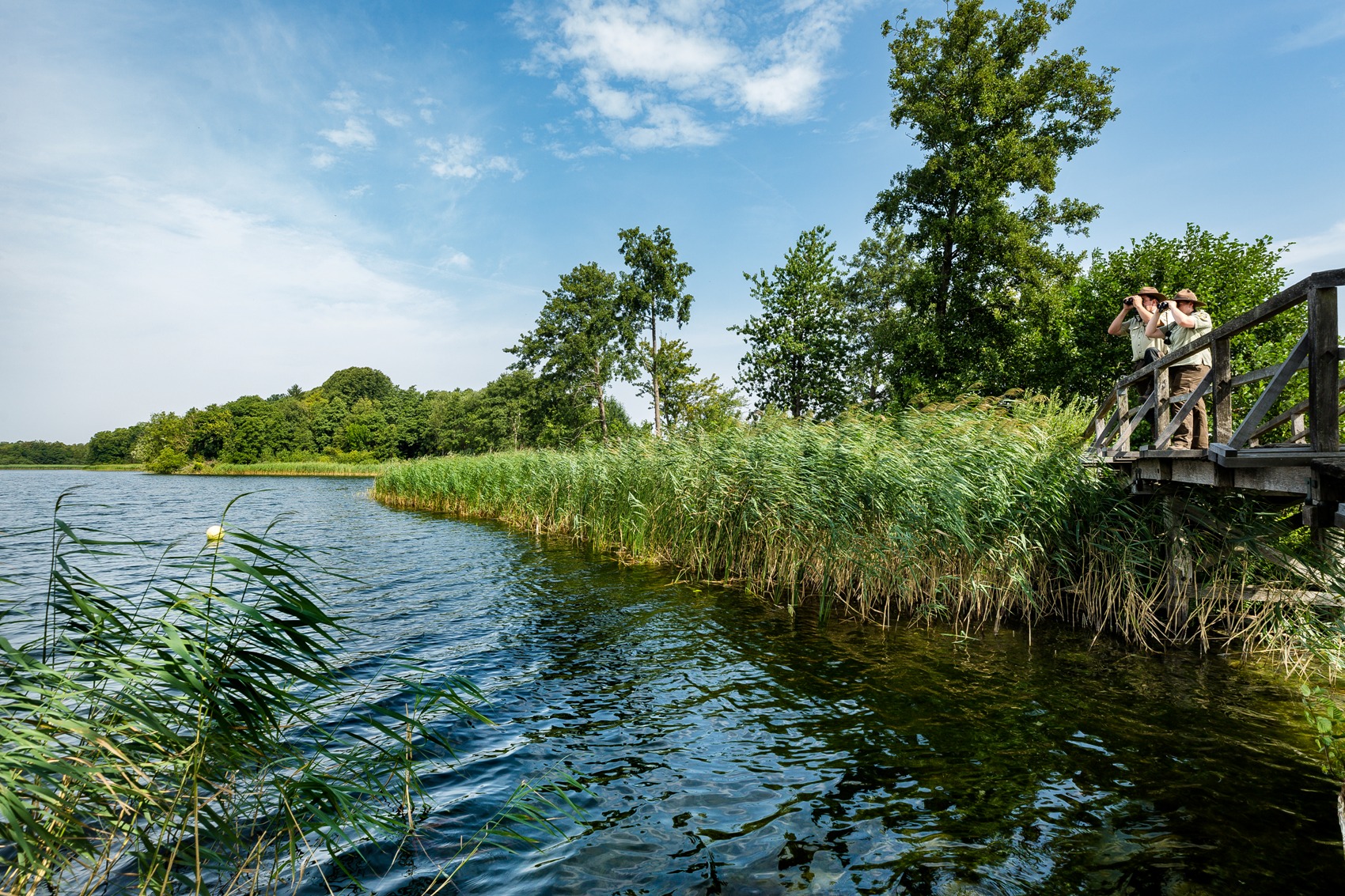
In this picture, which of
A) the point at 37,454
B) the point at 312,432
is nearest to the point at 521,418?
the point at 312,432

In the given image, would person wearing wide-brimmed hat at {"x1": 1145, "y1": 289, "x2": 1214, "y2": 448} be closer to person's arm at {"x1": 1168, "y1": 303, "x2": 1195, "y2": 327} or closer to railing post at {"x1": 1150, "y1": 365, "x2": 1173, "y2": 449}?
person's arm at {"x1": 1168, "y1": 303, "x2": 1195, "y2": 327}

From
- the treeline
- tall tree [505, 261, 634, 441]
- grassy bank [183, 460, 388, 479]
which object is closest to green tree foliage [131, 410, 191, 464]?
the treeline

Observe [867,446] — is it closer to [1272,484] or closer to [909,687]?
[909,687]

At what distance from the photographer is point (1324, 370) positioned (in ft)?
18.5

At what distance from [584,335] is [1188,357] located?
43.1 m

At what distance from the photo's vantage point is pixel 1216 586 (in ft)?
26.5

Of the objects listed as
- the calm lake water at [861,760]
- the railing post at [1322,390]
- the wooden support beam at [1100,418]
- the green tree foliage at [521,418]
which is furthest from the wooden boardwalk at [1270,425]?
the green tree foliage at [521,418]

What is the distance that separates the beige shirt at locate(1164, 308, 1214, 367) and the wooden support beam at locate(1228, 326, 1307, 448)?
7.95 feet

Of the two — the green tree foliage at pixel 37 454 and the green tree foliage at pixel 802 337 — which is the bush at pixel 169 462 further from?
the green tree foliage at pixel 802 337

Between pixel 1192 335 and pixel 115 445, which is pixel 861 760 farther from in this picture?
pixel 115 445

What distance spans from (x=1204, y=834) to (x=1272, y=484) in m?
3.53

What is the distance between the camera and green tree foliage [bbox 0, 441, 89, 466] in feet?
388

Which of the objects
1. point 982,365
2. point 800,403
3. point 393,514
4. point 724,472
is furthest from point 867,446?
point 393,514

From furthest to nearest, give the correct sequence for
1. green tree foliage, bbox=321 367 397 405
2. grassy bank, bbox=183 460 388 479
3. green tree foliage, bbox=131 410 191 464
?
1. green tree foliage, bbox=321 367 397 405
2. green tree foliage, bbox=131 410 191 464
3. grassy bank, bbox=183 460 388 479
